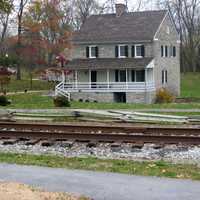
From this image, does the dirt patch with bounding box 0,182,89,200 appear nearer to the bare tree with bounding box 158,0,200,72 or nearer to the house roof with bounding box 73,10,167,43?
the house roof with bounding box 73,10,167,43

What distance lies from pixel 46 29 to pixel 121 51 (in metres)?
23.4

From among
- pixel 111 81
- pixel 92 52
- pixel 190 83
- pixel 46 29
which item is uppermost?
pixel 46 29

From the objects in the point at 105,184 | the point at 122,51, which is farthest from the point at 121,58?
the point at 105,184

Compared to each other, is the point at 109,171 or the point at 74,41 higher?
the point at 74,41

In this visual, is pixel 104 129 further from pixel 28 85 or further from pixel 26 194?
pixel 28 85

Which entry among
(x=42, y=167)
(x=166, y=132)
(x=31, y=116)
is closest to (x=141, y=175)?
(x=42, y=167)

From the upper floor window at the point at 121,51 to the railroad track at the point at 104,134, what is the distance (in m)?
36.0

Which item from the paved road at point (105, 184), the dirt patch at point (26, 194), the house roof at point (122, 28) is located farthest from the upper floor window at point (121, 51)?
the dirt patch at point (26, 194)

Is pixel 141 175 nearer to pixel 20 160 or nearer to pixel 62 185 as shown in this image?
pixel 62 185

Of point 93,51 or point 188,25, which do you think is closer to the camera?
point 93,51

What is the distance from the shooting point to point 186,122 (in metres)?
19.6

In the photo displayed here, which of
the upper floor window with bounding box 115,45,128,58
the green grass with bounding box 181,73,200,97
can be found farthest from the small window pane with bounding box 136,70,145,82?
the green grass with bounding box 181,73,200,97

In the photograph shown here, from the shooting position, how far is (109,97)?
51.2 meters

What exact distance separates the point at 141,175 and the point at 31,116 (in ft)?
42.0
